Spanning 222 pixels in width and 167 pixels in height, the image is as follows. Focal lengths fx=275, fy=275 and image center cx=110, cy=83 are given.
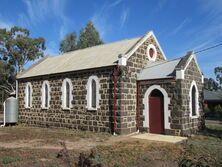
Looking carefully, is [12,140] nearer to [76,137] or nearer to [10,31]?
[76,137]

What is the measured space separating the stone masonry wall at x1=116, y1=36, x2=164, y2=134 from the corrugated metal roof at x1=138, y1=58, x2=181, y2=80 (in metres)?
0.46

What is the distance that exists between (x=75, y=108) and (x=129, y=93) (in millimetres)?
4274

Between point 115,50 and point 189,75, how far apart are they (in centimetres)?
553

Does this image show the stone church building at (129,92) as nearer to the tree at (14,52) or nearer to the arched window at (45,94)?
the arched window at (45,94)

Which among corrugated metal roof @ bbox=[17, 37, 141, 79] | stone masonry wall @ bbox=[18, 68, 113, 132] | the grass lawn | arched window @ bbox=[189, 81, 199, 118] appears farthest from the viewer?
corrugated metal roof @ bbox=[17, 37, 141, 79]

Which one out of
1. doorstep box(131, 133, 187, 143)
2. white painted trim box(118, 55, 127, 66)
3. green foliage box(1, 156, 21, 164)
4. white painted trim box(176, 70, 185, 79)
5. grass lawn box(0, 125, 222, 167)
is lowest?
doorstep box(131, 133, 187, 143)

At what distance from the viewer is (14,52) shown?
4644cm

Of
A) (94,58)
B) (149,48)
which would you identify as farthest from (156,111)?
(94,58)

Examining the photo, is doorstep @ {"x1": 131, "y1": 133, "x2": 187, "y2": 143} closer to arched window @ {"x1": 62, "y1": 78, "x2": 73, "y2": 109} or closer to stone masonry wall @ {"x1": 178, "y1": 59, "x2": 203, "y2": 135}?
stone masonry wall @ {"x1": 178, "y1": 59, "x2": 203, "y2": 135}

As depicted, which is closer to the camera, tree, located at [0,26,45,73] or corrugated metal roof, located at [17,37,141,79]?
corrugated metal roof, located at [17,37,141,79]

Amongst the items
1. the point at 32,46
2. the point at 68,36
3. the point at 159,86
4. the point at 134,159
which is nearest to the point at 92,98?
the point at 159,86

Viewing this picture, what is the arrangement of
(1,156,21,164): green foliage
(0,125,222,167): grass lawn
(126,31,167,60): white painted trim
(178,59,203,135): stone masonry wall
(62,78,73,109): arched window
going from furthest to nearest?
(62,78,73,109): arched window
(126,31,167,60): white painted trim
(178,59,203,135): stone masonry wall
(1,156,21,164): green foliage
(0,125,222,167): grass lawn

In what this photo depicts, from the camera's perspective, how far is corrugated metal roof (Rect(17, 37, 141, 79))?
18.5 m

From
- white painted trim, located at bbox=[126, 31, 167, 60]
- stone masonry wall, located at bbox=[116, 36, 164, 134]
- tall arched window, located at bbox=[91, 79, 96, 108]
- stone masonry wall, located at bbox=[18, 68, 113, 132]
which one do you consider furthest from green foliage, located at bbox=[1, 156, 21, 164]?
white painted trim, located at bbox=[126, 31, 167, 60]
